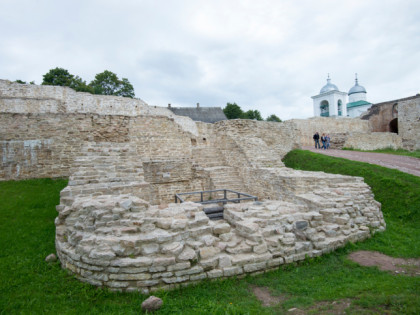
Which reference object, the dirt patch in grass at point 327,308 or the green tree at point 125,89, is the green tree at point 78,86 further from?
the dirt patch in grass at point 327,308

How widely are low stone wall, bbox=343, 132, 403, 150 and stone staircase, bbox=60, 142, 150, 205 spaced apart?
16.8 m

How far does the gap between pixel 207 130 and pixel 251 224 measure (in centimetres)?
1156

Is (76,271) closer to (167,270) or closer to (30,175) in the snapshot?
(167,270)

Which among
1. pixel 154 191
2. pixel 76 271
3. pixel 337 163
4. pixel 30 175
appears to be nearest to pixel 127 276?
pixel 76 271

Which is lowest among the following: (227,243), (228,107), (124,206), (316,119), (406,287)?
(406,287)

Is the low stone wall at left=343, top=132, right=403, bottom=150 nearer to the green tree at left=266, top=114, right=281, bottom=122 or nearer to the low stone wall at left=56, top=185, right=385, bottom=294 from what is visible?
the low stone wall at left=56, top=185, right=385, bottom=294

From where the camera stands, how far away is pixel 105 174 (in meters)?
7.22

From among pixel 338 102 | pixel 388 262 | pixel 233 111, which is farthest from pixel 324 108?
pixel 388 262

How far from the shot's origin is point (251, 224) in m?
4.73

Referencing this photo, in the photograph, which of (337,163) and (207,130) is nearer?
(337,163)

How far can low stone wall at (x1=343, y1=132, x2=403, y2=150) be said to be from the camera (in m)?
18.5

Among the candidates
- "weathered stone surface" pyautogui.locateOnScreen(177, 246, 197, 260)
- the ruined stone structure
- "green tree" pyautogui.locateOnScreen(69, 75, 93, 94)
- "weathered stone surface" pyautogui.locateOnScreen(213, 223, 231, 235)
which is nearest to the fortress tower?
the ruined stone structure

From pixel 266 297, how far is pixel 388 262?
2.59 meters

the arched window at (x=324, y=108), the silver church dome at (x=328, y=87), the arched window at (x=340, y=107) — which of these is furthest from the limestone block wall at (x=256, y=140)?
the silver church dome at (x=328, y=87)
